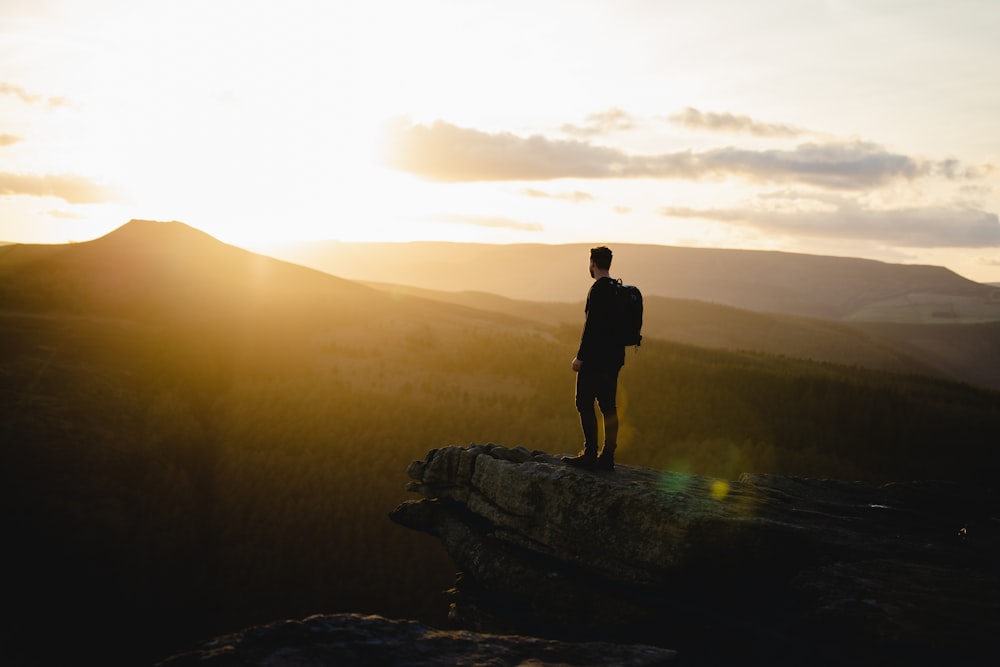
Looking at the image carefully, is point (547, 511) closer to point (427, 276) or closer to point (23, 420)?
point (23, 420)

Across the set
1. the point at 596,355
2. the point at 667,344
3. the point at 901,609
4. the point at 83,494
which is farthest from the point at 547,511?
the point at 667,344

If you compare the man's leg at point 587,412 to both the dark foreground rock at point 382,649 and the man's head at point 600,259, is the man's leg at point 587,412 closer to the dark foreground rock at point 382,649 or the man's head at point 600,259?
the man's head at point 600,259

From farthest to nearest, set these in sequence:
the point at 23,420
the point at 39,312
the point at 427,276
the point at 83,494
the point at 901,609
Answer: the point at 427,276, the point at 39,312, the point at 23,420, the point at 83,494, the point at 901,609

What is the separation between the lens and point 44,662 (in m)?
9.59

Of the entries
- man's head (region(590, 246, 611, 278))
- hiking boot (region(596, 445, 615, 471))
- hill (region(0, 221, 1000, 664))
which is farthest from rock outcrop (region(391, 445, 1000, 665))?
hill (region(0, 221, 1000, 664))

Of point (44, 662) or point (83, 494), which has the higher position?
point (83, 494)

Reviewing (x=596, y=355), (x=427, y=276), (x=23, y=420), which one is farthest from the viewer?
(x=427, y=276)

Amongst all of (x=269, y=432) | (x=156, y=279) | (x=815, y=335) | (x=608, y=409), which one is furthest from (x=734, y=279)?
(x=608, y=409)

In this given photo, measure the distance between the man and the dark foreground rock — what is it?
3.00 metres

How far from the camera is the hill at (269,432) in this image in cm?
1163

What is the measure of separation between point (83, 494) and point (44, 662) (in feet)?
12.0

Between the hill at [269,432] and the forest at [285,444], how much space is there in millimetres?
55

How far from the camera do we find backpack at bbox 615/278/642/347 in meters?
8.16

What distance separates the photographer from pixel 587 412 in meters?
8.48
